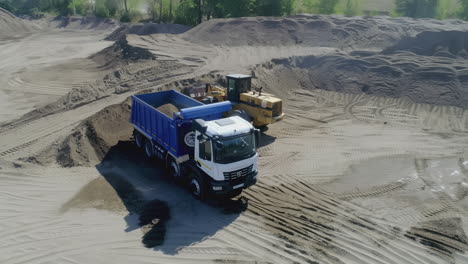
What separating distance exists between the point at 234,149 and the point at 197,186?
1939 millimetres

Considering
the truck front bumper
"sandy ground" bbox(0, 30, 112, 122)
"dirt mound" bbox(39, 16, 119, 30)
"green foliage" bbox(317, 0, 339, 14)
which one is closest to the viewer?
the truck front bumper

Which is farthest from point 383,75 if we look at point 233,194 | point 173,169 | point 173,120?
point 173,120

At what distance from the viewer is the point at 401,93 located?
2203 centimetres

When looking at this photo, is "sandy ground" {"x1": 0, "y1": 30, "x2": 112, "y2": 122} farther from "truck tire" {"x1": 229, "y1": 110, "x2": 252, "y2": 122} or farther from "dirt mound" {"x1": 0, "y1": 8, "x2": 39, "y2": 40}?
"truck tire" {"x1": 229, "y1": 110, "x2": 252, "y2": 122}

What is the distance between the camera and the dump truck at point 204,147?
1048 centimetres

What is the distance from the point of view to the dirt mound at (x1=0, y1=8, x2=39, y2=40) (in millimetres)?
46531

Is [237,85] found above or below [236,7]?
below

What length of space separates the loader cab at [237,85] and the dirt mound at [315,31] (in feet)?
48.9

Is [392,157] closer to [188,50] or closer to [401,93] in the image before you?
[401,93]

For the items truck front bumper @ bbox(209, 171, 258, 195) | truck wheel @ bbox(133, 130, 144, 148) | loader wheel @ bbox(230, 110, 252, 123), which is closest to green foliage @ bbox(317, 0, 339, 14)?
loader wheel @ bbox(230, 110, 252, 123)

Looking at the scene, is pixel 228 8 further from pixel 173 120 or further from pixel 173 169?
pixel 173 120

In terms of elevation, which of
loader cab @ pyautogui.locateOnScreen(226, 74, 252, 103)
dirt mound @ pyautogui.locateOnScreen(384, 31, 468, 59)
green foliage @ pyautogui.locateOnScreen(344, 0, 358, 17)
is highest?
green foliage @ pyautogui.locateOnScreen(344, 0, 358, 17)

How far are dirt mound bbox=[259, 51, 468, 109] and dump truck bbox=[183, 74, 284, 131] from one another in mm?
6276

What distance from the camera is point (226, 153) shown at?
10.4 metres
